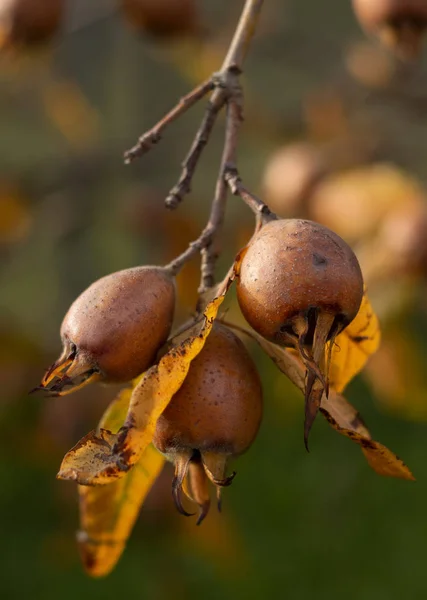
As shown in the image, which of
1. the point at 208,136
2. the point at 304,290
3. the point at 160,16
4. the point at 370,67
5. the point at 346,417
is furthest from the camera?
the point at 370,67

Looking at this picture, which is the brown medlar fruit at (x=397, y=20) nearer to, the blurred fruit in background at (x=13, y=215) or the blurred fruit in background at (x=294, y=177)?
the blurred fruit in background at (x=294, y=177)

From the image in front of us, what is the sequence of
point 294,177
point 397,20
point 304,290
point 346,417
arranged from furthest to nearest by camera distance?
point 294,177 < point 397,20 < point 346,417 < point 304,290

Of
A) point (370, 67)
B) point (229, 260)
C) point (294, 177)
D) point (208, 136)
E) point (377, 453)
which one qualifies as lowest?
point (229, 260)

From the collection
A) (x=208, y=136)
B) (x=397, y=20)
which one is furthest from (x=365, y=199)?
(x=208, y=136)

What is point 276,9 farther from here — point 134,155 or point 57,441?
point 134,155

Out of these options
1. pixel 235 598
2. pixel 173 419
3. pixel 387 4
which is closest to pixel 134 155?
pixel 173 419

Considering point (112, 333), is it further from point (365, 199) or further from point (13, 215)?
point (13, 215)
